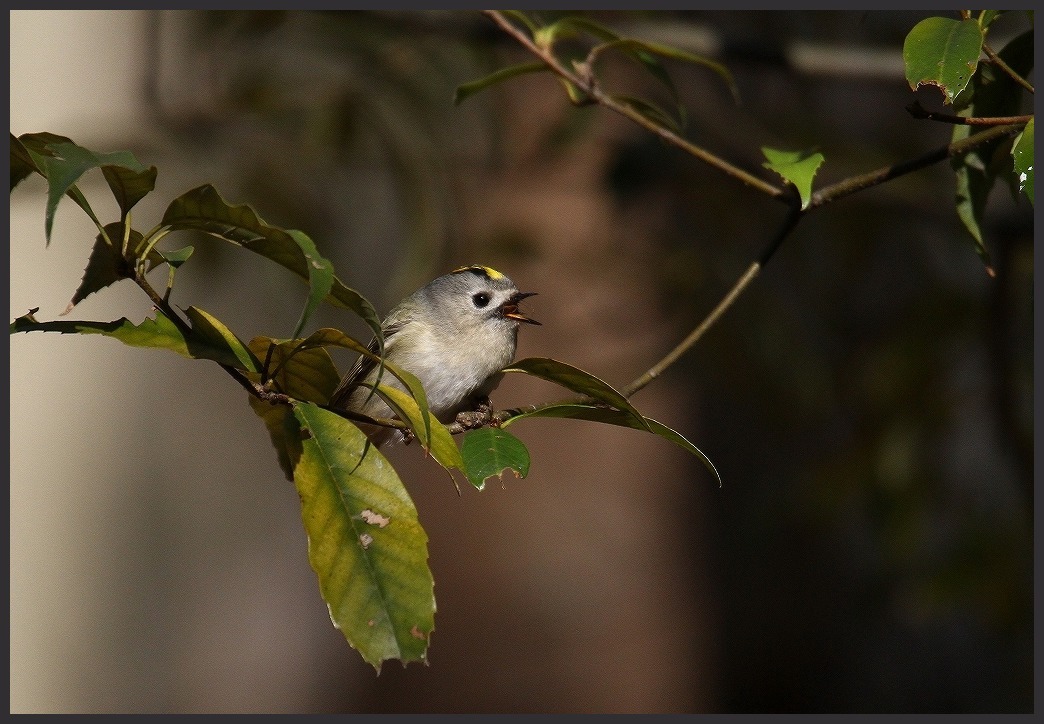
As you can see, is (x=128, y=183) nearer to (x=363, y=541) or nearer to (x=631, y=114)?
(x=363, y=541)

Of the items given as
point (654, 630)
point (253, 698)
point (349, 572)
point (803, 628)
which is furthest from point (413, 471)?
point (349, 572)

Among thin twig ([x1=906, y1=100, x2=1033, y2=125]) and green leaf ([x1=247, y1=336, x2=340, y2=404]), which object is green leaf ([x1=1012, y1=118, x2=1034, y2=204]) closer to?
thin twig ([x1=906, y1=100, x2=1033, y2=125])

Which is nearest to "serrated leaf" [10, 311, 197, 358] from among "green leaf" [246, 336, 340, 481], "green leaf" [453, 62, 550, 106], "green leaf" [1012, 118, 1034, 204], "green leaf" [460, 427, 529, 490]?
"green leaf" [246, 336, 340, 481]

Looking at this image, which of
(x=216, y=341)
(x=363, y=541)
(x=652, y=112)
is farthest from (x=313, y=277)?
(x=652, y=112)

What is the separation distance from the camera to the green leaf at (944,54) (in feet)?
3.95

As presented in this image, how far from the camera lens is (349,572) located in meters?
1.21

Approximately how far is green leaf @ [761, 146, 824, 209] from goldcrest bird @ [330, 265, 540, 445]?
0.91 meters

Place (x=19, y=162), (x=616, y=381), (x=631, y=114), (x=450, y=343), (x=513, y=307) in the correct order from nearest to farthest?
(x=19, y=162), (x=631, y=114), (x=450, y=343), (x=513, y=307), (x=616, y=381)

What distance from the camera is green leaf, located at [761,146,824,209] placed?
4.38 ft

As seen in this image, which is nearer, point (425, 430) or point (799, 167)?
point (425, 430)

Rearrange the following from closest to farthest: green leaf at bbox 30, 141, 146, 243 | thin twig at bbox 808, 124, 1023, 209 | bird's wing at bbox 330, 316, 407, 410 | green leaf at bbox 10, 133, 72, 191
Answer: green leaf at bbox 30, 141, 146, 243
green leaf at bbox 10, 133, 72, 191
thin twig at bbox 808, 124, 1023, 209
bird's wing at bbox 330, 316, 407, 410

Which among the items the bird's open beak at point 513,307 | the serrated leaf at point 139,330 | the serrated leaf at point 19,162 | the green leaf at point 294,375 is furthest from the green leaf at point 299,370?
the bird's open beak at point 513,307

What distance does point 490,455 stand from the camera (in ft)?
3.88

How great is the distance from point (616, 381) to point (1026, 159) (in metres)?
2.43
